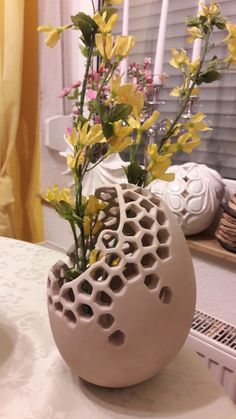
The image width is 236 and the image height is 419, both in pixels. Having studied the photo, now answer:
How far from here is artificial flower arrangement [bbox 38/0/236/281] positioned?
420mm

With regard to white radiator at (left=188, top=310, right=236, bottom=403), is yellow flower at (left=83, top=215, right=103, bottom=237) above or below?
above

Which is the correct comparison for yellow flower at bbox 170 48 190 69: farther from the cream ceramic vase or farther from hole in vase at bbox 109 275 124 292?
hole in vase at bbox 109 275 124 292

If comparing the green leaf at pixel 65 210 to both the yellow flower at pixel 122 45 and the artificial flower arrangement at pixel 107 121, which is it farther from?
the yellow flower at pixel 122 45

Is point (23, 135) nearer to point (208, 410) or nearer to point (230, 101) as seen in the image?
point (230, 101)

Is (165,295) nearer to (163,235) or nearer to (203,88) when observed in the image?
(163,235)

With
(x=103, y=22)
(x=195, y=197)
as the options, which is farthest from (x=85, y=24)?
(x=195, y=197)

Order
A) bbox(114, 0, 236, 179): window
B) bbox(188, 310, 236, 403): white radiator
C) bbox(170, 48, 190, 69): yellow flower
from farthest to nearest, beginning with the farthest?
bbox(114, 0, 236, 179): window
bbox(188, 310, 236, 403): white radiator
bbox(170, 48, 190, 69): yellow flower

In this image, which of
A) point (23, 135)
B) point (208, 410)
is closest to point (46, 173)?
point (23, 135)

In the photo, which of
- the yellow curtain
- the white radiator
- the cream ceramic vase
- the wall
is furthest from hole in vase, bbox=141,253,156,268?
the yellow curtain

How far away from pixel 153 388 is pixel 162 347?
0.08 m

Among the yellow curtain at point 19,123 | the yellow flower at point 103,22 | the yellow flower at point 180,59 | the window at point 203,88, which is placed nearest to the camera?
the yellow flower at point 103,22

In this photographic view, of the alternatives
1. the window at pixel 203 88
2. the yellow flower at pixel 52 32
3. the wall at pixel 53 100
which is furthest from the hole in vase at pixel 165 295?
the window at pixel 203 88

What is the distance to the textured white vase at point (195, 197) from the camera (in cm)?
106

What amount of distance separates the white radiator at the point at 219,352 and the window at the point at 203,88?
1.61 ft
